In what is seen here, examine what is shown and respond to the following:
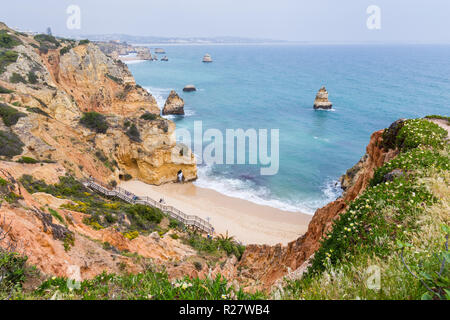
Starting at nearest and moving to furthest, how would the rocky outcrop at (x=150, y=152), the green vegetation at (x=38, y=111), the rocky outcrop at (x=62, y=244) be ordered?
the rocky outcrop at (x=62, y=244) < the green vegetation at (x=38, y=111) < the rocky outcrop at (x=150, y=152)

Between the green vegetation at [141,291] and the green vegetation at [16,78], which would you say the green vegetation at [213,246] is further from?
the green vegetation at [16,78]

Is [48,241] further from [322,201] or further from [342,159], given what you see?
[342,159]

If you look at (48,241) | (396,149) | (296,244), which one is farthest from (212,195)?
(48,241)

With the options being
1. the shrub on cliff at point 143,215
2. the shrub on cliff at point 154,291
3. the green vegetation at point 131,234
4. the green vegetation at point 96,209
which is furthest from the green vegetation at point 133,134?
the shrub on cliff at point 154,291

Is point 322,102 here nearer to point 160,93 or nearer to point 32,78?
point 160,93

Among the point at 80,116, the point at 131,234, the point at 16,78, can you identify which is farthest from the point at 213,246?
the point at 16,78

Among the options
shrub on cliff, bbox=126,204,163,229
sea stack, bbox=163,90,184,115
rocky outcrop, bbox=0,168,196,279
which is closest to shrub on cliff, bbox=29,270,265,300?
rocky outcrop, bbox=0,168,196,279

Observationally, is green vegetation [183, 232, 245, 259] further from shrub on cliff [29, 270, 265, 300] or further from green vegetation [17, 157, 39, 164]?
green vegetation [17, 157, 39, 164]
